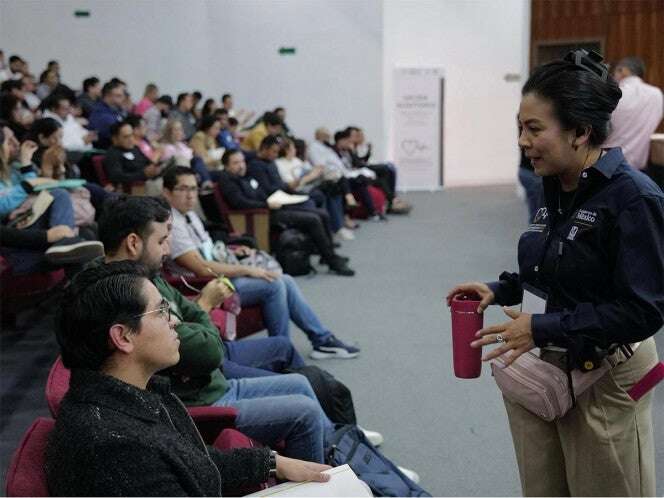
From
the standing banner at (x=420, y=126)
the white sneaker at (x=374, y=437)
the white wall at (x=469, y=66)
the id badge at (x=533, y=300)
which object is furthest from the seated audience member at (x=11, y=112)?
the standing banner at (x=420, y=126)

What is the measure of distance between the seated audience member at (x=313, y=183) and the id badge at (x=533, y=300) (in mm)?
5533

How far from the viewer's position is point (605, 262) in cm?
132

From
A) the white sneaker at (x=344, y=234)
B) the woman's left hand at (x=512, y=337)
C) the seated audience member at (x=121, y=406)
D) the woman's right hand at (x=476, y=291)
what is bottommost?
the white sneaker at (x=344, y=234)

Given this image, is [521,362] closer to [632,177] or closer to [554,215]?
[554,215]

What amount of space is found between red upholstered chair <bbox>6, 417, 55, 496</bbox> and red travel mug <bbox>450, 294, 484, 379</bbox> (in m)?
0.83

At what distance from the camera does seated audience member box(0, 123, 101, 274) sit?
3.66 m

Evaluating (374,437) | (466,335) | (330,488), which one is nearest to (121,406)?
(330,488)

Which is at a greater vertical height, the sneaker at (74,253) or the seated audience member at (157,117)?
the seated audience member at (157,117)

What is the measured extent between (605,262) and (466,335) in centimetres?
29

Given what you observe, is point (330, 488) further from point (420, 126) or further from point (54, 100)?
point (420, 126)

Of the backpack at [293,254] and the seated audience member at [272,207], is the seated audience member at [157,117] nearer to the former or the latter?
the seated audience member at [272,207]

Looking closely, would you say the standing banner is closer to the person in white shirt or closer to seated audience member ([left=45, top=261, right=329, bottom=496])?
the person in white shirt

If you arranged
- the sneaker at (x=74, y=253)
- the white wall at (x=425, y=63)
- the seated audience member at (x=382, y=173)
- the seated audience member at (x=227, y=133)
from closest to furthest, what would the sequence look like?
the sneaker at (x=74, y=253)
the seated audience member at (x=227, y=133)
the seated audience member at (x=382, y=173)
the white wall at (x=425, y=63)

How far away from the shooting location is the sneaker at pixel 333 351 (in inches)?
151
